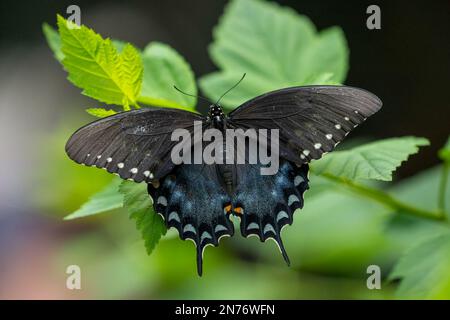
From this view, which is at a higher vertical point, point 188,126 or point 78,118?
point 78,118

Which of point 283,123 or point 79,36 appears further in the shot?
point 283,123

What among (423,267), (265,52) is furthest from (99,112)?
(423,267)

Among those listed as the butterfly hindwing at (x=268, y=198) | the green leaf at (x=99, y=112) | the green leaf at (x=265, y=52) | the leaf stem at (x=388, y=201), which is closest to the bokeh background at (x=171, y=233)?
the leaf stem at (x=388, y=201)

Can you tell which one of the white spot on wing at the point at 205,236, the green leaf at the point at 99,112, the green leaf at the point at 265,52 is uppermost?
the green leaf at the point at 265,52

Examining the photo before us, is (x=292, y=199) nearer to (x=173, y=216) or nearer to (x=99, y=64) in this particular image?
(x=173, y=216)

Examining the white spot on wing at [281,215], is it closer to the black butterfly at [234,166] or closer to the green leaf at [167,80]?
the black butterfly at [234,166]
